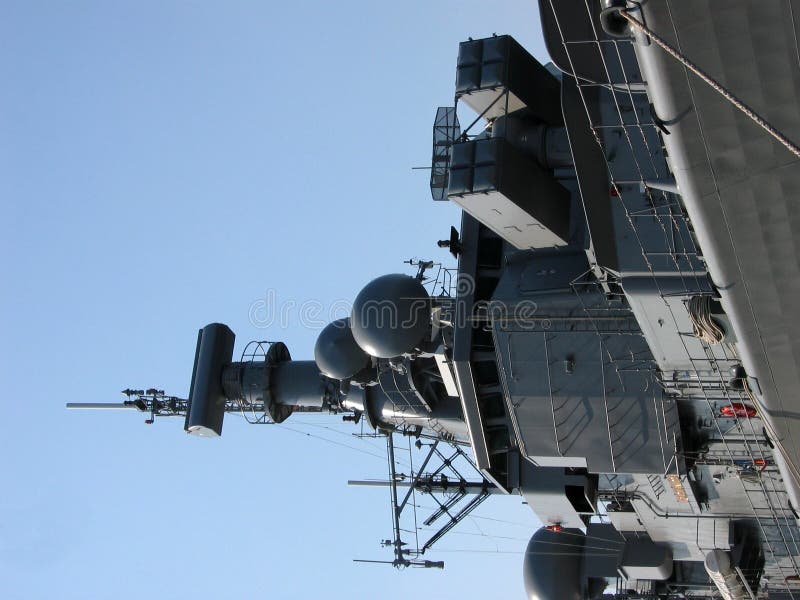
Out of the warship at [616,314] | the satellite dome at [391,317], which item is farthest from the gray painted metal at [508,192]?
the satellite dome at [391,317]

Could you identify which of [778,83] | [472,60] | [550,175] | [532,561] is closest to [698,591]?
[532,561]

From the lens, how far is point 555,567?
64.9 ft

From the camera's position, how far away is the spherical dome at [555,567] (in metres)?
19.6

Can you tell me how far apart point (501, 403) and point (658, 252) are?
200 inches

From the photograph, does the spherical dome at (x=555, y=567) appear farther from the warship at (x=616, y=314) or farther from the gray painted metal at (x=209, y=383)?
the gray painted metal at (x=209, y=383)

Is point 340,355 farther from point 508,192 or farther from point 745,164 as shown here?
point 745,164

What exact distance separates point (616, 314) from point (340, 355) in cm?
642

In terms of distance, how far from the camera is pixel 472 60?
1411 cm

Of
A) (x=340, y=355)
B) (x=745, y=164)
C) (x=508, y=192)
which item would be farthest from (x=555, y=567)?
(x=745, y=164)

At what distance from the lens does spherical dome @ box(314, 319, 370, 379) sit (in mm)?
17766

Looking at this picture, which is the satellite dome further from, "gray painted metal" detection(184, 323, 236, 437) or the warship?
"gray painted metal" detection(184, 323, 236, 437)

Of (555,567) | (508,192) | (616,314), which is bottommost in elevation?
(555,567)

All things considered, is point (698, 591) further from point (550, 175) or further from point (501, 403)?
point (550, 175)

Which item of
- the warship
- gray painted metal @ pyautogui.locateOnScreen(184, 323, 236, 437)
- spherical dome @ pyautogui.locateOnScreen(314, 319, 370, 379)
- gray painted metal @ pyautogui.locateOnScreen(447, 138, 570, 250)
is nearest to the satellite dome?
the warship
